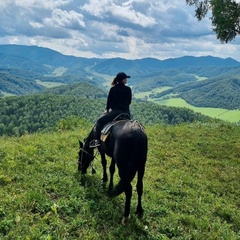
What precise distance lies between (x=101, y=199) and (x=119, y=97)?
3689 millimetres

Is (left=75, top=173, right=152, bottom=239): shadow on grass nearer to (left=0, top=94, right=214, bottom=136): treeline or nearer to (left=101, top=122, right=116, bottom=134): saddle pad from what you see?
(left=101, top=122, right=116, bottom=134): saddle pad

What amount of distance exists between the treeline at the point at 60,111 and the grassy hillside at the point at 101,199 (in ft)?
363

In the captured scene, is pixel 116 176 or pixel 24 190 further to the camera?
pixel 116 176

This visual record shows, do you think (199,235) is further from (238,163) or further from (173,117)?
(173,117)

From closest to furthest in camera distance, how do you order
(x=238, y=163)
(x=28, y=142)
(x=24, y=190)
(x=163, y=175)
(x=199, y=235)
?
1. (x=199, y=235)
2. (x=24, y=190)
3. (x=163, y=175)
4. (x=28, y=142)
5. (x=238, y=163)

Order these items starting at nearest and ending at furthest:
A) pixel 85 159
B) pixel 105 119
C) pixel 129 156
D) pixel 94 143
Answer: pixel 129 156 → pixel 105 119 → pixel 94 143 → pixel 85 159

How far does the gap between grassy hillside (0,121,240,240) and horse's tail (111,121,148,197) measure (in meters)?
1.16

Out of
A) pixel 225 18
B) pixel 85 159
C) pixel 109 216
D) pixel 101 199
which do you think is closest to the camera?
pixel 109 216

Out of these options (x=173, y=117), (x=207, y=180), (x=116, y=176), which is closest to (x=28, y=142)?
(x=116, y=176)

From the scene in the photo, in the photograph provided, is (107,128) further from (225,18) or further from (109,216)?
(225,18)

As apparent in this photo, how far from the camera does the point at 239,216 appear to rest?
1023 cm

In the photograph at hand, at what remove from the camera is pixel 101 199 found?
32.5ft

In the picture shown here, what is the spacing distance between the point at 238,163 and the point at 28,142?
12.1m

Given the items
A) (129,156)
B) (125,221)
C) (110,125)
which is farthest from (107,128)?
(125,221)
